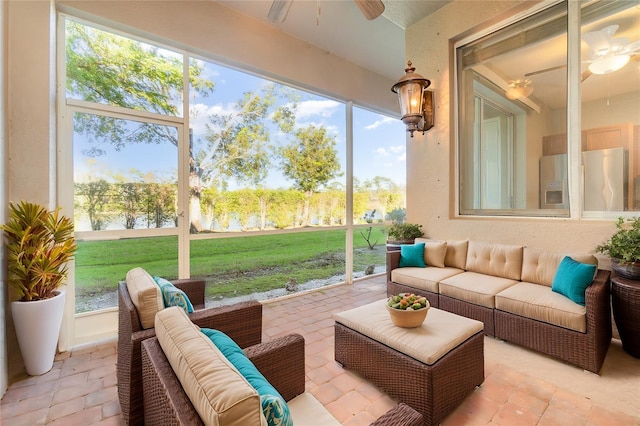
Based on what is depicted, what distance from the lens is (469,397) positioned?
6.13ft

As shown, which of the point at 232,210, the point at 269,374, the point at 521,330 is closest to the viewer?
the point at 269,374

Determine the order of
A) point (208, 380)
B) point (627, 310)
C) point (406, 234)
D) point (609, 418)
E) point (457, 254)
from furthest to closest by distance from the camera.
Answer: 1. point (406, 234)
2. point (457, 254)
3. point (627, 310)
4. point (609, 418)
5. point (208, 380)

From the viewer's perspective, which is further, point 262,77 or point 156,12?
point 262,77

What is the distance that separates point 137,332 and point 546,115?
4.37m

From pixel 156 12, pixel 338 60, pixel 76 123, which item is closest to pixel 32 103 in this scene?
pixel 76 123

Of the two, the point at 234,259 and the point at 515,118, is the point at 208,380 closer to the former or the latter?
the point at 234,259

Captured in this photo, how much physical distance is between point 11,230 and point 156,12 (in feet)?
8.37

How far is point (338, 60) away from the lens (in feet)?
15.1

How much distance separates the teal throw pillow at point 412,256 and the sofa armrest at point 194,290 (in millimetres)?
2368

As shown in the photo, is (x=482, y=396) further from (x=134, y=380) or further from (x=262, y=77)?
(x=262, y=77)

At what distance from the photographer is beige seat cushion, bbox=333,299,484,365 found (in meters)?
1.67

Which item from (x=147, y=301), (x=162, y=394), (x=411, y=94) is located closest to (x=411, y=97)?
(x=411, y=94)

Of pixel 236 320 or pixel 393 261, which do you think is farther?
pixel 393 261

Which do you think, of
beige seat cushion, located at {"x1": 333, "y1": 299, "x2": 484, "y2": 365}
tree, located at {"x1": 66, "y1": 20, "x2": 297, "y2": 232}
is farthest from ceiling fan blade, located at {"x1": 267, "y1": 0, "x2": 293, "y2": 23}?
beige seat cushion, located at {"x1": 333, "y1": 299, "x2": 484, "y2": 365}
